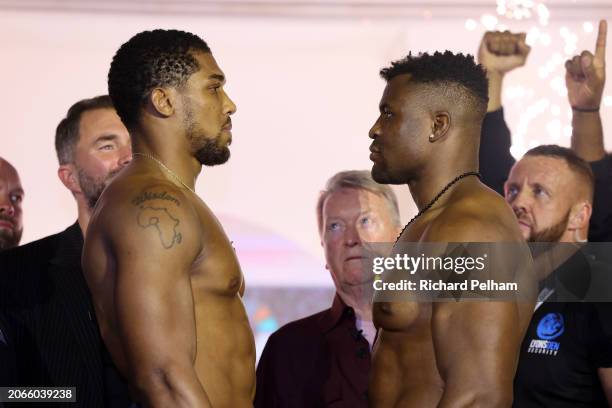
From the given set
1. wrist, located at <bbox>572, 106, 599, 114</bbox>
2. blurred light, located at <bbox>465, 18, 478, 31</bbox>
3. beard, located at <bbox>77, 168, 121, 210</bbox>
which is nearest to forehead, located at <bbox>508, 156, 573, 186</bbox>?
wrist, located at <bbox>572, 106, 599, 114</bbox>

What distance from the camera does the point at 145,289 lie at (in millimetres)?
2764

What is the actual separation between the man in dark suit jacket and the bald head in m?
0.56

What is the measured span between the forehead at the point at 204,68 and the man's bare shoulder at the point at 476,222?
2.94 ft

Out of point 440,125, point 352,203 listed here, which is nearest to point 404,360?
point 440,125

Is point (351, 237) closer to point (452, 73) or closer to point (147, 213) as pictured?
point (452, 73)

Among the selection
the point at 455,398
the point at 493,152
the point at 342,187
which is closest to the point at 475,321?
the point at 455,398

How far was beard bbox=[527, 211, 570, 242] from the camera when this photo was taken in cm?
432

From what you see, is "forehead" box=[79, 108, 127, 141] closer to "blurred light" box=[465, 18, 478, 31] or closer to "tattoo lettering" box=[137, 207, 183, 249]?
"tattoo lettering" box=[137, 207, 183, 249]

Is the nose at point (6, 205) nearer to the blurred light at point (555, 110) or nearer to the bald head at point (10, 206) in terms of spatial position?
the bald head at point (10, 206)

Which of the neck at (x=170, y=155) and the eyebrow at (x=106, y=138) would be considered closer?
the neck at (x=170, y=155)

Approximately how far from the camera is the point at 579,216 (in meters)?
4.36

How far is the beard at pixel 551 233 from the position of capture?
4.32 meters

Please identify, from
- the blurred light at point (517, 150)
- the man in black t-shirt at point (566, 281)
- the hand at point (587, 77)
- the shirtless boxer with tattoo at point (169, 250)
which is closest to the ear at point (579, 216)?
the man in black t-shirt at point (566, 281)

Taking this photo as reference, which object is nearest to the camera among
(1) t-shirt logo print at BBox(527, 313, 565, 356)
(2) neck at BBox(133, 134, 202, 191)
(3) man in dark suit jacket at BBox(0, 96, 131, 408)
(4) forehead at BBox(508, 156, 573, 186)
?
(2) neck at BBox(133, 134, 202, 191)
